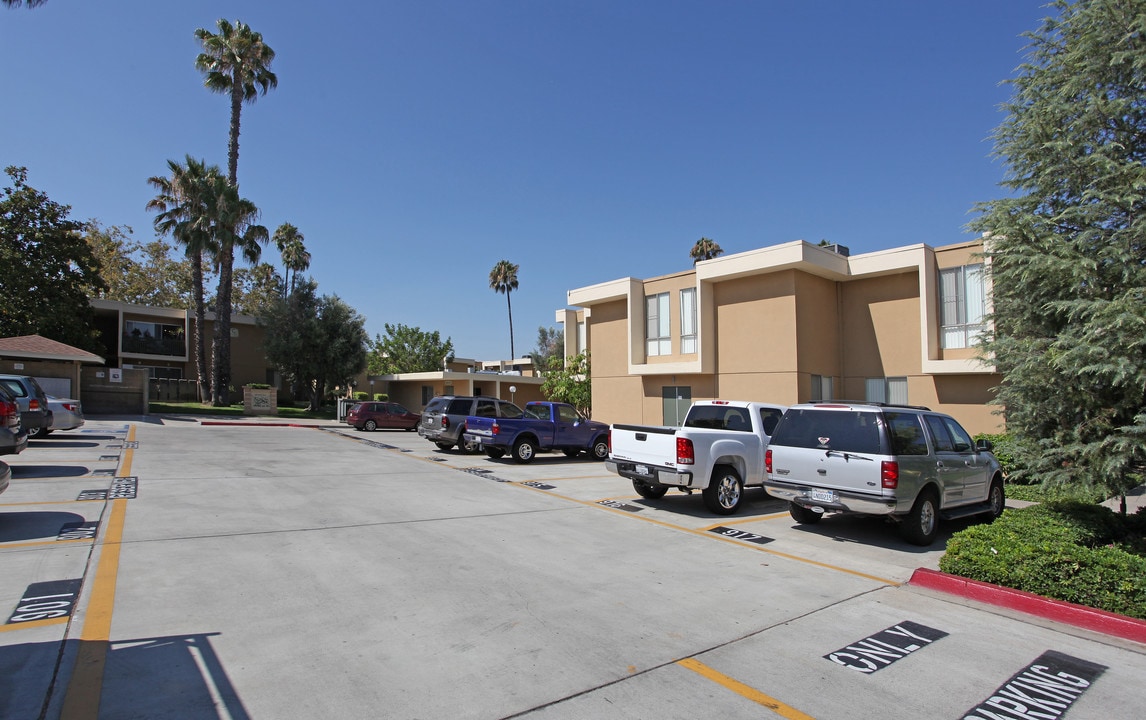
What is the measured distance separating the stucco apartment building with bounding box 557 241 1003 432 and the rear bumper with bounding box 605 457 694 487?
407 inches

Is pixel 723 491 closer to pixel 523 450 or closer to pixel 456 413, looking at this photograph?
pixel 523 450

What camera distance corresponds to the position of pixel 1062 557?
600 cm

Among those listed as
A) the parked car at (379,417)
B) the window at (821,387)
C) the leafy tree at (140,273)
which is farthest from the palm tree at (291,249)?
the window at (821,387)

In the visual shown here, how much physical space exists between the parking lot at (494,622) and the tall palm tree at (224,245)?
30.3 m

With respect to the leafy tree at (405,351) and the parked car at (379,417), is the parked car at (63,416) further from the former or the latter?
the leafy tree at (405,351)

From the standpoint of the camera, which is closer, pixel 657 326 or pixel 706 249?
pixel 657 326

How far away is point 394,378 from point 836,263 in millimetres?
32893

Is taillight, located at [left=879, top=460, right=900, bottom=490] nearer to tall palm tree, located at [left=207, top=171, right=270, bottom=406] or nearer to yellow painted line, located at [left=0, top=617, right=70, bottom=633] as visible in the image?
yellow painted line, located at [left=0, top=617, right=70, bottom=633]

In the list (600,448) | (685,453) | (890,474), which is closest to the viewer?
(890,474)

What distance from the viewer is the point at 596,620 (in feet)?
17.5

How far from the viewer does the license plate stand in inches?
331

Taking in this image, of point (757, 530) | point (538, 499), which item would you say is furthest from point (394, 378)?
point (757, 530)

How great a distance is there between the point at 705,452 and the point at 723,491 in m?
0.81

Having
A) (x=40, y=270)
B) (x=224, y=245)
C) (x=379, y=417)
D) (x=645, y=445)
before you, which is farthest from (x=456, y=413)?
(x=40, y=270)
